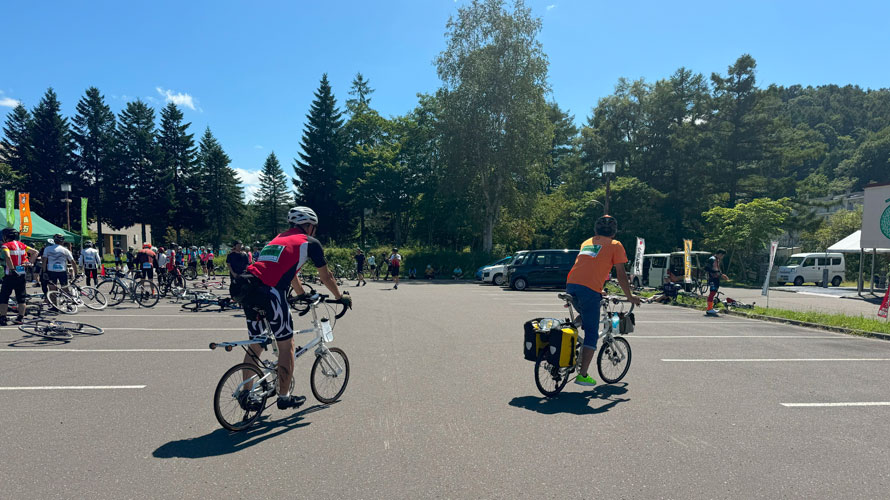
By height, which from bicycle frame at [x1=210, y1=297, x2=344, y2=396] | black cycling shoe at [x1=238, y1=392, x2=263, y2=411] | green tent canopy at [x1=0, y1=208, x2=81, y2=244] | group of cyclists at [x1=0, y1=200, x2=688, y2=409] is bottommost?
black cycling shoe at [x1=238, y1=392, x2=263, y2=411]

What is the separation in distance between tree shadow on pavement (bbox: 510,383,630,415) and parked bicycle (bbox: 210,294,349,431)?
1.93 meters

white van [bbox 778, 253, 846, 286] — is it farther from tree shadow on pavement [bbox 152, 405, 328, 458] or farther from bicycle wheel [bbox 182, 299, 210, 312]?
tree shadow on pavement [bbox 152, 405, 328, 458]

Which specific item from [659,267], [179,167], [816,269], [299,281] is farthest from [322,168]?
[299,281]

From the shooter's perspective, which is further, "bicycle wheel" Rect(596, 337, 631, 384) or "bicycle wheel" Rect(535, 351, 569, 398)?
"bicycle wheel" Rect(596, 337, 631, 384)

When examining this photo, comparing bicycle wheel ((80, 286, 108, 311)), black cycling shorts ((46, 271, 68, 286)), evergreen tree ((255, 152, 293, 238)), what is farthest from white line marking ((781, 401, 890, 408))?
evergreen tree ((255, 152, 293, 238))

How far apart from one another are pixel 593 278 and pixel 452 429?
2.18m

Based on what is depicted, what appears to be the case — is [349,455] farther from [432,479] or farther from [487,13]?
[487,13]

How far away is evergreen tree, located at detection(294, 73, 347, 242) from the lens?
49.9 metres

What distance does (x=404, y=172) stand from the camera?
137 ft

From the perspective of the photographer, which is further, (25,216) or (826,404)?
(25,216)

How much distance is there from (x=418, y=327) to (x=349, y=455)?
6341 mm

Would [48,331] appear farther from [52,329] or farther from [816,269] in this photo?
[816,269]

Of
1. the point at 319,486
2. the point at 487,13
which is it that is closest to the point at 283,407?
the point at 319,486

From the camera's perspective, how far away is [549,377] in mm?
5141
